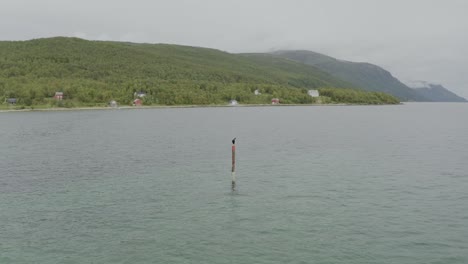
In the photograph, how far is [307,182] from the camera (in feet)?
204

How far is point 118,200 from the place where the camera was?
5197 cm

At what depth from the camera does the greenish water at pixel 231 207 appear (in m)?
35.9

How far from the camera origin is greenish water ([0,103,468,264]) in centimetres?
3594

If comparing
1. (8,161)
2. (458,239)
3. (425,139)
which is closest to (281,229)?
(458,239)

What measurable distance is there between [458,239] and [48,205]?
42.4 meters

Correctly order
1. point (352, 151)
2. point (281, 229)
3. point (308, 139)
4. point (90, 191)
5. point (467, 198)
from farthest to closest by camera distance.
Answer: point (308, 139) → point (352, 151) → point (90, 191) → point (467, 198) → point (281, 229)

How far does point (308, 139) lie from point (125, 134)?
5533cm

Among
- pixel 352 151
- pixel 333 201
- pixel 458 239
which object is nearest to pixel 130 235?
pixel 333 201

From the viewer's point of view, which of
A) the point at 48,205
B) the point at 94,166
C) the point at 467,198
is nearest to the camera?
the point at 48,205

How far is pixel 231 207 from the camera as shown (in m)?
49.1

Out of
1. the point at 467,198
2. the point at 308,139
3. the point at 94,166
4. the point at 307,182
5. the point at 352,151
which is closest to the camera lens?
the point at 467,198

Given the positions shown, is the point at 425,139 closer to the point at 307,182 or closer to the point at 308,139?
the point at 308,139

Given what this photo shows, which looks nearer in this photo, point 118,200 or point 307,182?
point 118,200

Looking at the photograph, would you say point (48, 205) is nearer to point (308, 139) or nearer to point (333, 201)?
point (333, 201)
